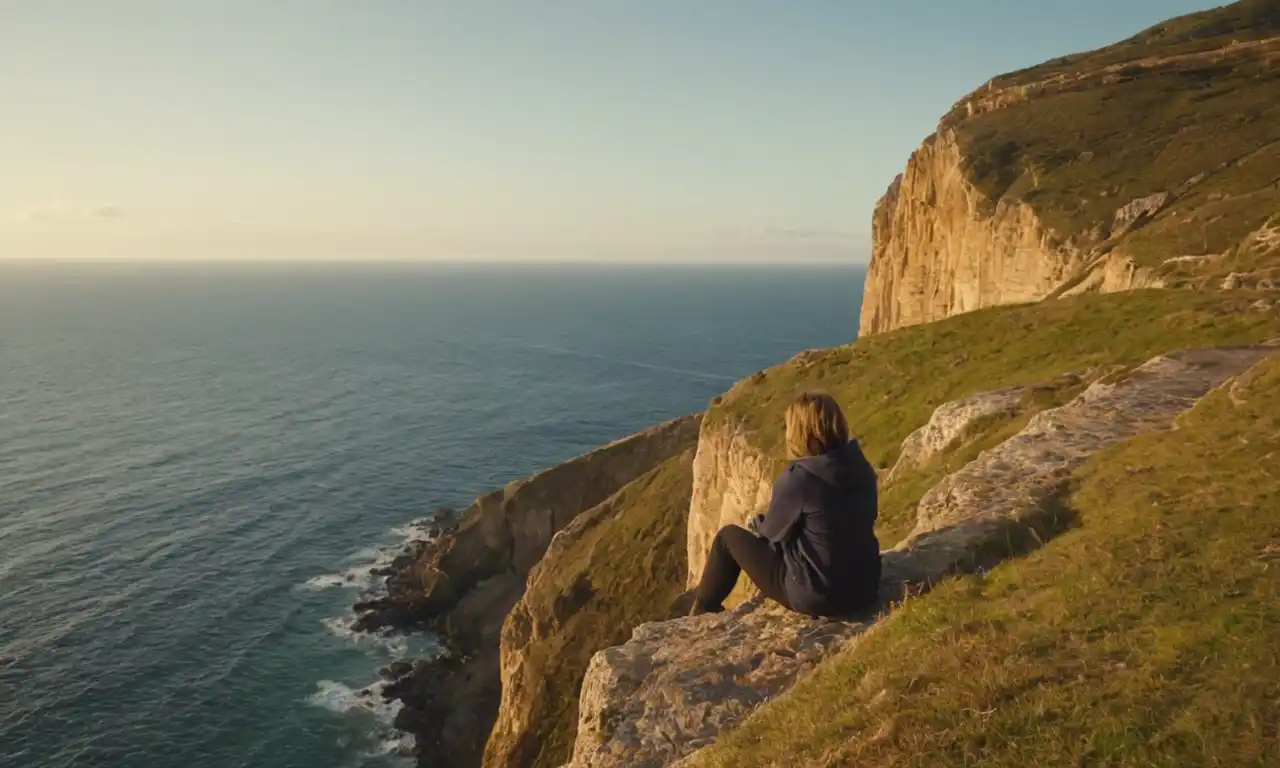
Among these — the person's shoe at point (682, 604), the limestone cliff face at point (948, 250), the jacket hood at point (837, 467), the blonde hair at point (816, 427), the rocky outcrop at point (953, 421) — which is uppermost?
the limestone cliff face at point (948, 250)

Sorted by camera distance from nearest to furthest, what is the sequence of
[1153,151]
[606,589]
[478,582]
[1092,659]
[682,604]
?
[1092,659]
[682,604]
[606,589]
[1153,151]
[478,582]

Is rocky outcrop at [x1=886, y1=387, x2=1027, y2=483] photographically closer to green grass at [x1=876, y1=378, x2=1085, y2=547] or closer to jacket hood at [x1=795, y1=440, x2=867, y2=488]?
green grass at [x1=876, y1=378, x2=1085, y2=547]

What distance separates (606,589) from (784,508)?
1752 inches

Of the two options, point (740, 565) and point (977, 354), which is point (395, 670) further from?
point (740, 565)

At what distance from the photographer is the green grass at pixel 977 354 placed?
954 inches

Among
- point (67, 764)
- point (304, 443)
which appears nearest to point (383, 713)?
point (67, 764)

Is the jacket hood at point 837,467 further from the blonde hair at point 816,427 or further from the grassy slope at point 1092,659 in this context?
the grassy slope at point 1092,659

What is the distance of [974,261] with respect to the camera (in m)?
57.1

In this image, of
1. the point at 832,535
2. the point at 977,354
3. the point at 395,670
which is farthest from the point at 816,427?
the point at 395,670

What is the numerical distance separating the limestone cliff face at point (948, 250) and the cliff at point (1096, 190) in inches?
5.7

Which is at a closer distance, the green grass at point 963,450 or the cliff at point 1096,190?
the green grass at point 963,450

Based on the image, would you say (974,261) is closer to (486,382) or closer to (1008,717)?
(1008,717)

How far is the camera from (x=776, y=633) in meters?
11.3

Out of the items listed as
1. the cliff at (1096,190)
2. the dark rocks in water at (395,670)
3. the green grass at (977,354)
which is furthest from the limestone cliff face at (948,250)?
the dark rocks in water at (395,670)
